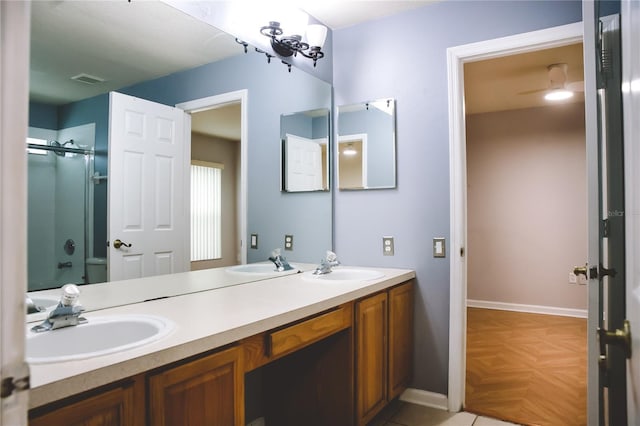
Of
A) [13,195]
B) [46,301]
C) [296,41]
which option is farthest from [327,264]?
[13,195]

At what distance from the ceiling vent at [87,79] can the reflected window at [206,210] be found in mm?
472

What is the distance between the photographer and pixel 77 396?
2.80 feet

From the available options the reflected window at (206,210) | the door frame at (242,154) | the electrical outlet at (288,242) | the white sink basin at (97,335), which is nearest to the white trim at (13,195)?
the white sink basin at (97,335)

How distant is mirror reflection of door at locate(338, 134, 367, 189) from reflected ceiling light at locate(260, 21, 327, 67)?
589 millimetres

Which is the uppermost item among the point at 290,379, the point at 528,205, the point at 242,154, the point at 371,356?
the point at 242,154

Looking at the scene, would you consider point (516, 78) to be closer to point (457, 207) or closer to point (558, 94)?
point (558, 94)

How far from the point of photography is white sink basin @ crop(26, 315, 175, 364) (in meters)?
1.09

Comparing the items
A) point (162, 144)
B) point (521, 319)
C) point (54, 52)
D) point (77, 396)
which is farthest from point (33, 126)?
point (521, 319)

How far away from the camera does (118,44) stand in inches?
59.8

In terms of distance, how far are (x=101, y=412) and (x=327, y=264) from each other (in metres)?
1.63

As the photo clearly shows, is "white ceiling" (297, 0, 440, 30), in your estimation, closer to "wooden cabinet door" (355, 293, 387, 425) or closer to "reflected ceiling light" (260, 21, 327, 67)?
"reflected ceiling light" (260, 21, 327, 67)

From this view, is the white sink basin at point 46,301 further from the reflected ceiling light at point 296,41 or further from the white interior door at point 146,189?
the reflected ceiling light at point 296,41

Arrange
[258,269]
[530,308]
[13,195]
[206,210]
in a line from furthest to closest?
[530,308] → [258,269] → [206,210] → [13,195]

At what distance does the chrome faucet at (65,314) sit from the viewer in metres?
1.13
